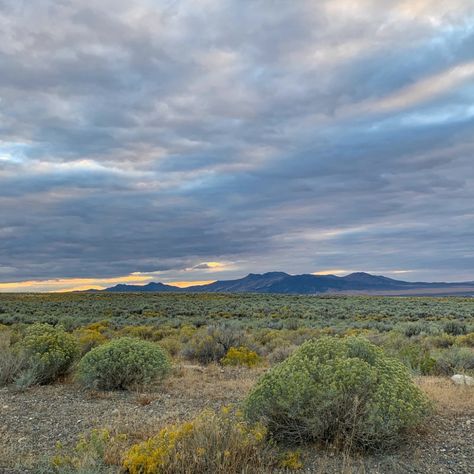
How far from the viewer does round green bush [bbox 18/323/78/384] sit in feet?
36.8

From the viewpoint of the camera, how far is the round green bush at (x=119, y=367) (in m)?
10.6

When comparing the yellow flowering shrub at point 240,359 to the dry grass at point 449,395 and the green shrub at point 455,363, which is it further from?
the dry grass at point 449,395

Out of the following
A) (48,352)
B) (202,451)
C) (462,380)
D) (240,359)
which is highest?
(48,352)

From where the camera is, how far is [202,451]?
5410 mm

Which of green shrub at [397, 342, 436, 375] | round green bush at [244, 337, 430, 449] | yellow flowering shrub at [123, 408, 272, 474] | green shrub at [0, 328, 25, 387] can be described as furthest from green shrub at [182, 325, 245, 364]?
yellow flowering shrub at [123, 408, 272, 474]

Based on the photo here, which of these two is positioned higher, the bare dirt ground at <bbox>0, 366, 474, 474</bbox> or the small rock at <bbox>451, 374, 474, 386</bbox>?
the small rock at <bbox>451, 374, 474, 386</bbox>

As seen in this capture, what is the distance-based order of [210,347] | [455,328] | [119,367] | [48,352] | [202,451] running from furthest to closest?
[455,328] → [210,347] → [48,352] → [119,367] → [202,451]

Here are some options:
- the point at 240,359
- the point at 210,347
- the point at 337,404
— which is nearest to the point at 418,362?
the point at 240,359

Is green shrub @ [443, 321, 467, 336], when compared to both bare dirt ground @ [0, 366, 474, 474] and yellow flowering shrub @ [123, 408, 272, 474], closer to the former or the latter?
bare dirt ground @ [0, 366, 474, 474]

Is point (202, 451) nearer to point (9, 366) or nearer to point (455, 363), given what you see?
point (9, 366)

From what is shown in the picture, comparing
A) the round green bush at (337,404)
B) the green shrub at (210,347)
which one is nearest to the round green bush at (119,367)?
the round green bush at (337,404)

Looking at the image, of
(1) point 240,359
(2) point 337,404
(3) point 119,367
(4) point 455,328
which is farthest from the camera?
(4) point 455,328

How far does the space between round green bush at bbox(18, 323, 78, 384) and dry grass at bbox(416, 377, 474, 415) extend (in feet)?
25.9

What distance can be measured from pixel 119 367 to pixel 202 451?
224 inches
